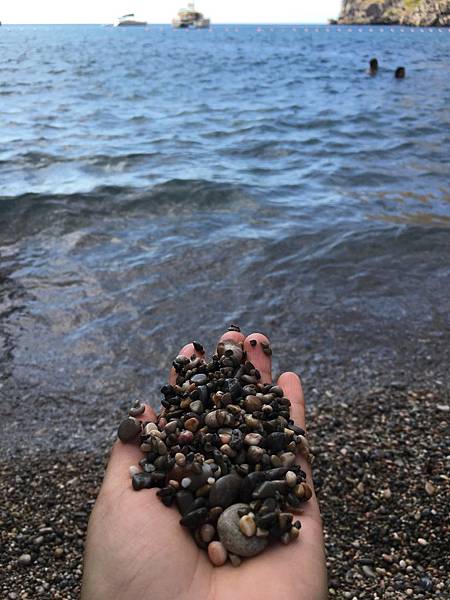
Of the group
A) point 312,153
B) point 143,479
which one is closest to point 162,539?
point 143,479

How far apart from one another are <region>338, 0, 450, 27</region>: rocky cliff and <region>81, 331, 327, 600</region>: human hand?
175892 mm

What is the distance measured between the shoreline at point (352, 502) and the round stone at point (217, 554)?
123cm

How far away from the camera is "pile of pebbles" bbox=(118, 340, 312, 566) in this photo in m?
2.44

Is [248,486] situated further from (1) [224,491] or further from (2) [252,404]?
(2) [252,404]

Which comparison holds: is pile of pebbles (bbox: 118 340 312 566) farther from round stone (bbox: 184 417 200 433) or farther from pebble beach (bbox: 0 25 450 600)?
pebble beach (bbox: 0 25 450 600)

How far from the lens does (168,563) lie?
2338mm

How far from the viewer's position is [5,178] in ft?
40.3

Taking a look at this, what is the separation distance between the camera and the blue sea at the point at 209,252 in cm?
580

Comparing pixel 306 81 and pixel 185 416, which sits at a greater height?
pixel 306 81

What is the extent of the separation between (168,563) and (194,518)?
0.72 feet

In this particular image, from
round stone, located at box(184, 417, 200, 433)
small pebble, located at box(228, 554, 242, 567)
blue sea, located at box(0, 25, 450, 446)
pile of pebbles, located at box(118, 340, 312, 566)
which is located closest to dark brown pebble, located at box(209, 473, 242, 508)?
pile of pebbles, located at box(118, 340, 312, 566)

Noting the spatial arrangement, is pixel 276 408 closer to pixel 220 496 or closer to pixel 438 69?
pixel 220 496

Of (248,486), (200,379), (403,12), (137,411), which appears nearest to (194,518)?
(248,486)

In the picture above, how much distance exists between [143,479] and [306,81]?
109 ft
